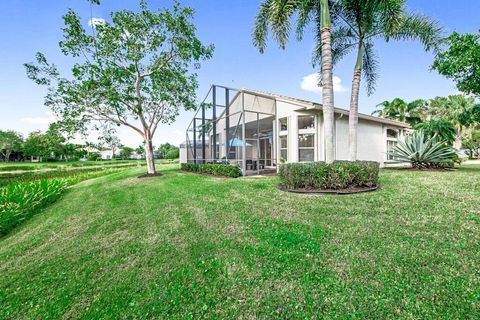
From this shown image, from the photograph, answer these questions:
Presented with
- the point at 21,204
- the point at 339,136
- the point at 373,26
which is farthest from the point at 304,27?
the point at 21,204

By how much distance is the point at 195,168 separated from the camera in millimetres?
15109

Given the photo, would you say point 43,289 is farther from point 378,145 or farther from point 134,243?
point 378,145

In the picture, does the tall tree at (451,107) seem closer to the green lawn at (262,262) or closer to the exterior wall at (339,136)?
the exterior wall at (339,136)

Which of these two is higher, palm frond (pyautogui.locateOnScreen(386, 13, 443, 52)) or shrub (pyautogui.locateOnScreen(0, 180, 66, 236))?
palm frond (pyautogui.locateOnScreen(386, 13, 443, 52))

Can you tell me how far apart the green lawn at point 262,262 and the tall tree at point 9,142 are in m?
66.2

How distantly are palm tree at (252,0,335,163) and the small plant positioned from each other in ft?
20.3

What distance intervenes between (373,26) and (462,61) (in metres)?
A: 4.46

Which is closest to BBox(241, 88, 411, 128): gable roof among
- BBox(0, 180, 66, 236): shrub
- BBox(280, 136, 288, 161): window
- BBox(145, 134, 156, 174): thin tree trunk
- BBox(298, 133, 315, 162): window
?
BBox(298, 133, 315, 162): window

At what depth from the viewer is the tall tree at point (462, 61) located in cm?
935

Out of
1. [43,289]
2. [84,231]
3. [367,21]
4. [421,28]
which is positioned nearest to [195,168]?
[84,231]

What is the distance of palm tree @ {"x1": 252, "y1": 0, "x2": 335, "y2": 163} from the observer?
734 centimetres

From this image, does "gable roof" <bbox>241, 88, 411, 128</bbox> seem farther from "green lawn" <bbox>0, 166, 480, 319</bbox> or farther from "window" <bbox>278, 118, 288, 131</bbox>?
"green lawn" <bbox>0, 166, 480, 319</bbox>

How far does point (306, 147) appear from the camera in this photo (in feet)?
37.8

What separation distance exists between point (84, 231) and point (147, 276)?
134 inches
